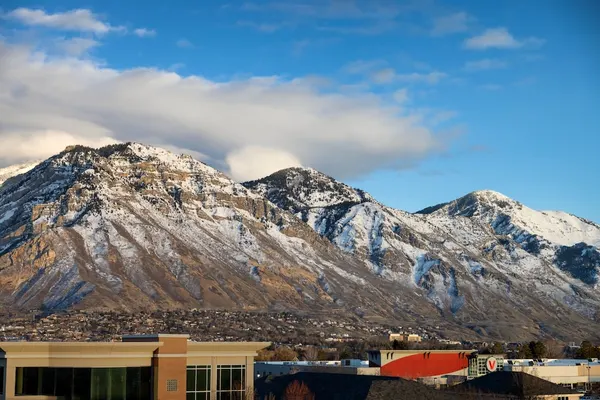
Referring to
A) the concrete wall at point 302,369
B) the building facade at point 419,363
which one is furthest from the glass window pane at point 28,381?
the building facade at point 419,363

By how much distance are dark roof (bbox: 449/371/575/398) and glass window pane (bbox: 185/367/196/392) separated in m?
59.9

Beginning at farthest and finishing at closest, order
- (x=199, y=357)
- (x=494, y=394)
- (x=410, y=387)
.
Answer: (x=494, y=394) < (x=410, y=387) < (x=199, y=357)

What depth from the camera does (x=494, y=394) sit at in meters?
117

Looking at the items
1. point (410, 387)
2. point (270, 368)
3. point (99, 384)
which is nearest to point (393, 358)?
point (270, 368)

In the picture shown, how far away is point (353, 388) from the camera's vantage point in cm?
11569

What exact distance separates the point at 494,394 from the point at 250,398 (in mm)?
55607

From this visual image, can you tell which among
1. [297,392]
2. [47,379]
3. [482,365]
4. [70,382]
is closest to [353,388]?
[297,392]

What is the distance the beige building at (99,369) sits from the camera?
59844mm

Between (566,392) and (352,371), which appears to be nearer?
(566,392)

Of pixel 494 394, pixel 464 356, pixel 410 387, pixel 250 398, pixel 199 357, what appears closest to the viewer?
pixel 199 357

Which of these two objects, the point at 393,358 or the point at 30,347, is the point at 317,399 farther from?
the point at 30,347

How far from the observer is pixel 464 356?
157750 mm

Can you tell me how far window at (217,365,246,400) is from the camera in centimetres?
6569

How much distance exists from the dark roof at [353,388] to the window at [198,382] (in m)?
41.8
